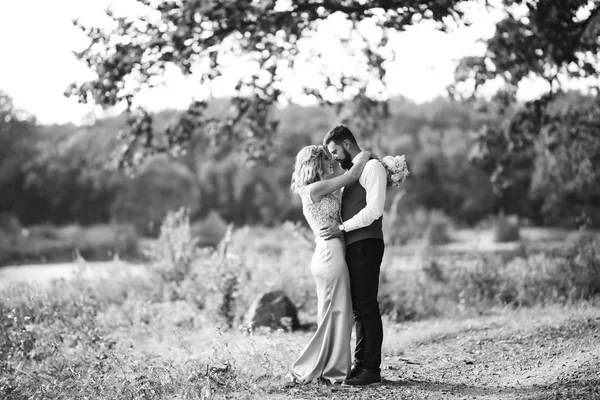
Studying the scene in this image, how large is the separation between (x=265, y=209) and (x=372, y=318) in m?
27.4

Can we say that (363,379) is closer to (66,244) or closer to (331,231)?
(331,231)

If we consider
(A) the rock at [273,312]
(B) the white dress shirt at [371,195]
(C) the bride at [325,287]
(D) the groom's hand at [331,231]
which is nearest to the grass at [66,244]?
(A) the rock at [273,312]

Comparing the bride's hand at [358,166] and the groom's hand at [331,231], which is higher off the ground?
the bride's hand at [358,166]

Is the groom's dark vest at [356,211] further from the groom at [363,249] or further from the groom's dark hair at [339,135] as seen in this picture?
the groom's dark hair at [339,135]

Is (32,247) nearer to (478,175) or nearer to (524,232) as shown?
(524,232)

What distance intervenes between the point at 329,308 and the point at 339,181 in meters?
1.03

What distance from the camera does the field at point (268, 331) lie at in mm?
6004

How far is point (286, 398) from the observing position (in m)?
5.68

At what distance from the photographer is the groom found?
5.87 m

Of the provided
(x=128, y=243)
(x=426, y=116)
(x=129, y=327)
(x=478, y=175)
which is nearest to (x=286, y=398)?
(x=129, y=327)

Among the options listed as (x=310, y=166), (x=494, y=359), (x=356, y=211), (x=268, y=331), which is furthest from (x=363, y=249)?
(x=268, y=331)

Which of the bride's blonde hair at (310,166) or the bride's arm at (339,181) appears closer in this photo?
the bride's arm at (339,181)

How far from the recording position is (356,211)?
19.8ft

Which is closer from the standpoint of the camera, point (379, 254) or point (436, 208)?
point (379, 254)
